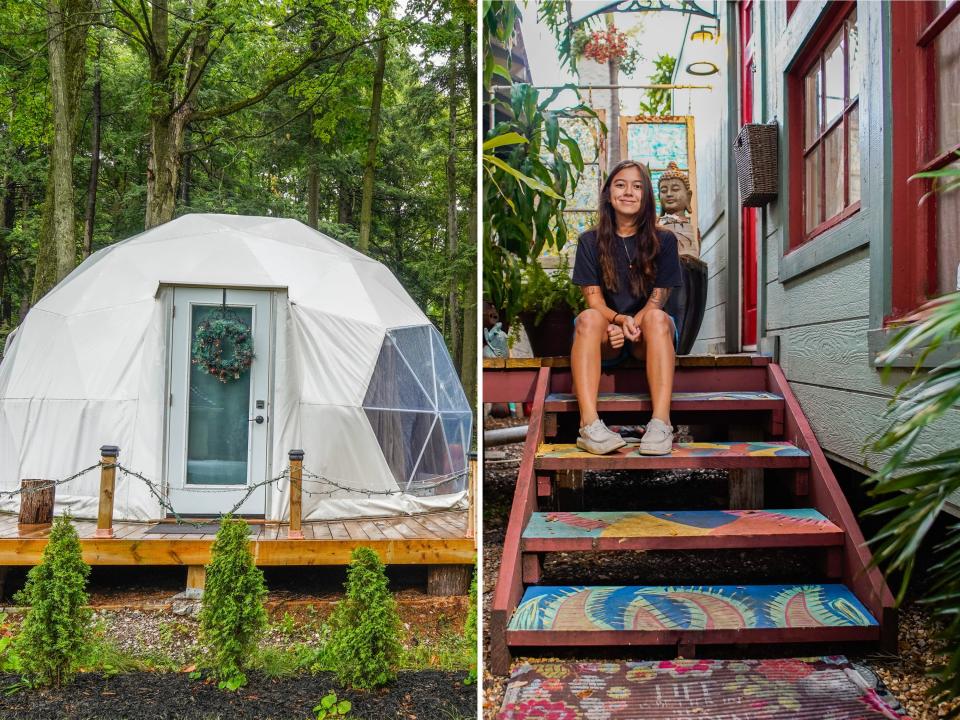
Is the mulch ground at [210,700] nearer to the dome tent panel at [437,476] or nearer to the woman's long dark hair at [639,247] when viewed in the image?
the dome tent panel at [437,476]

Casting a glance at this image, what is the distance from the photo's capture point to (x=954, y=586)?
1.06 metres

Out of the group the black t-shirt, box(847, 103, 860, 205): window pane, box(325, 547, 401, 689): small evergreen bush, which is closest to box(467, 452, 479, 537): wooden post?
box(325, 547, 401, 689): small evergreen bush

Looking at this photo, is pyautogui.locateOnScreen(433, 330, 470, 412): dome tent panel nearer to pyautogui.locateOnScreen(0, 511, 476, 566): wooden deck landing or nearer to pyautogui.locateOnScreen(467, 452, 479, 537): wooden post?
pyautogui.locateOnScreen(467, 452, 479, 537): wooden post

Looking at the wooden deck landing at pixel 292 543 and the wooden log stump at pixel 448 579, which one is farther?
the wooden log stump at pixel 448 579

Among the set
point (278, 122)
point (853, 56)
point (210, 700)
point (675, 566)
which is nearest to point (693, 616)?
point (675, 566)

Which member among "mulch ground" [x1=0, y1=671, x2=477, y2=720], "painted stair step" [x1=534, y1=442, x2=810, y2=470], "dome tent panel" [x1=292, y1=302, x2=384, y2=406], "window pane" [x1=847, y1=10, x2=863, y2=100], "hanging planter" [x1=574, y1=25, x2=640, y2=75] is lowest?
"mulch ground" [x1=0, y1=671, x2=477, y2=720]

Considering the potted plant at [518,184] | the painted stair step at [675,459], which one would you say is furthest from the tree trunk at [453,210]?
the painted stair step at [675,459]

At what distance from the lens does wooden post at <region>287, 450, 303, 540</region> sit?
1754 millimetres

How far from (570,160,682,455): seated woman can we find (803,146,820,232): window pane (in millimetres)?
590

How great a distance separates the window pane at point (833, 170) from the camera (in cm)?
215

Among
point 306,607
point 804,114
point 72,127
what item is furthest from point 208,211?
point 804,114

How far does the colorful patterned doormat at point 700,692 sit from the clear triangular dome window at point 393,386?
2.80 feet

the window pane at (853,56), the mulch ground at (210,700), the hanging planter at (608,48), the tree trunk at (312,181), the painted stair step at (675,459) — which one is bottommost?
the mulch ground at (210,700)

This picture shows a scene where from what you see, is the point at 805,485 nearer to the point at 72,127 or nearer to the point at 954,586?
the point at 954,586
